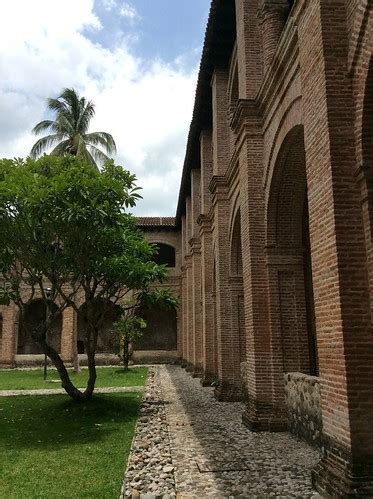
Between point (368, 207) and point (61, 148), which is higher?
point (61, 148)

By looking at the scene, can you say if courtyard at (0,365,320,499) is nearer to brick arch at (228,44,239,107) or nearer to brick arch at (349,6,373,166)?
brick arch at (349,6,373,166)

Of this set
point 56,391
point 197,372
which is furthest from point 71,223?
point 197,372

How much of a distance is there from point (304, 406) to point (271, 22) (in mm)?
7442

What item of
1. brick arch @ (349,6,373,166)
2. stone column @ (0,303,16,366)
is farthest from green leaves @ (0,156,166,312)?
stone column @ (0,303,16,366)

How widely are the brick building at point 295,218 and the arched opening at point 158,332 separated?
634 inches

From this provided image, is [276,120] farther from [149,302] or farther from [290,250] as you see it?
[149,302]

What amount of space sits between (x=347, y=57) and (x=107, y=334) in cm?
2931

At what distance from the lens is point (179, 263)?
31078 mm

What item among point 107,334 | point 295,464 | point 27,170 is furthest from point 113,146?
point 295,464

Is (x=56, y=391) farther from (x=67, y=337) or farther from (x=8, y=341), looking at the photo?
(x=8, y=341)

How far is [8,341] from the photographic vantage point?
28828 mm

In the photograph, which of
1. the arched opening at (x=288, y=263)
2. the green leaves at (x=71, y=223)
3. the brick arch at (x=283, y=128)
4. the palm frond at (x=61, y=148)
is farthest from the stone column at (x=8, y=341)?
the brick arch at (x=283, y=128)

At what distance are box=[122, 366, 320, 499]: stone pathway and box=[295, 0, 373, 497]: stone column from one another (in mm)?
745

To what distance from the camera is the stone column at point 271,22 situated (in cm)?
940
